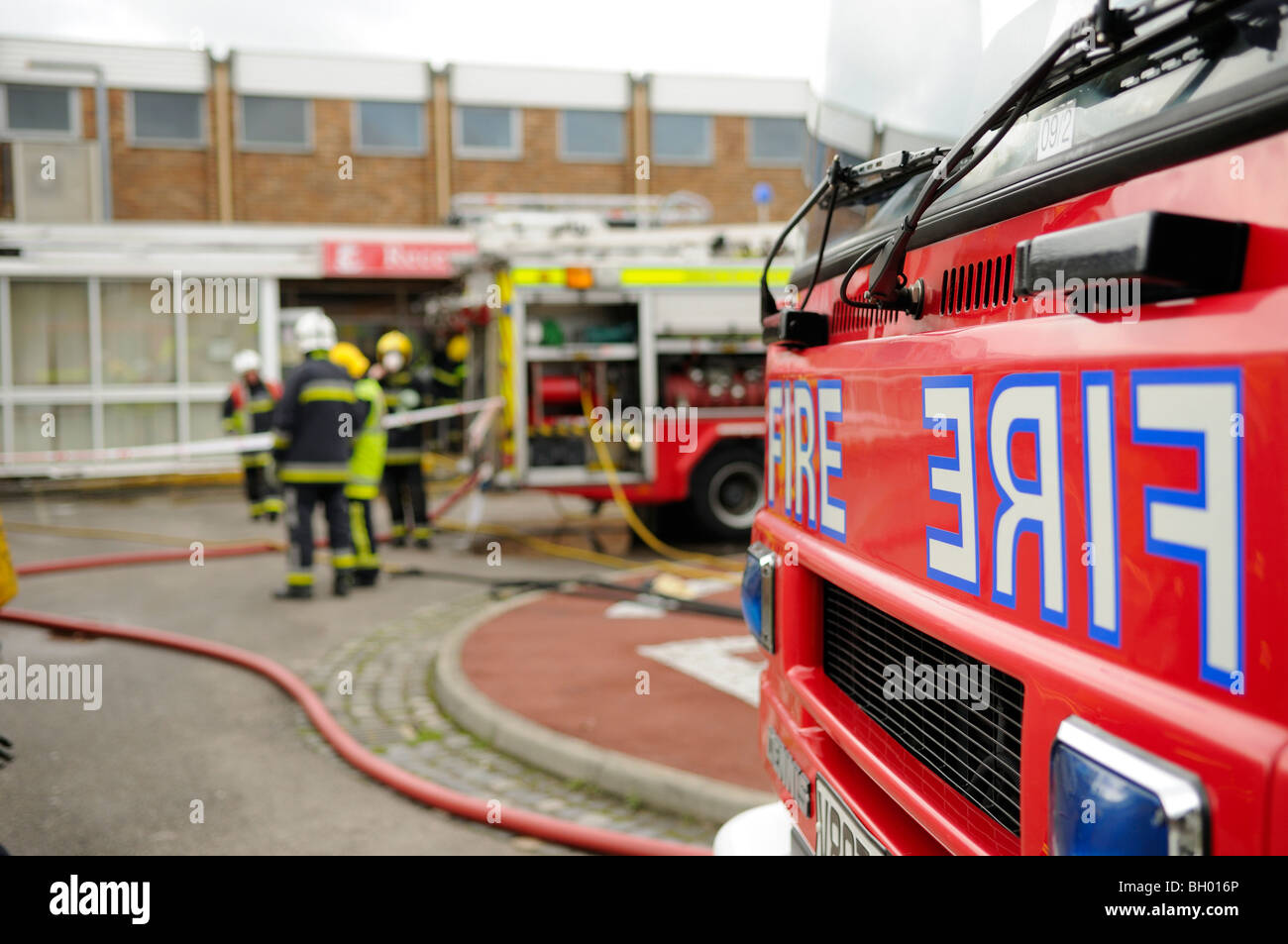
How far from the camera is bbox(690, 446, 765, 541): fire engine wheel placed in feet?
33.8

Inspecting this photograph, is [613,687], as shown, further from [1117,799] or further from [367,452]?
[1117,799]

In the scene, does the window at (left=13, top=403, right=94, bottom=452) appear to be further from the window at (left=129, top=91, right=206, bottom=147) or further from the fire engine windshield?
the fire engine windshield

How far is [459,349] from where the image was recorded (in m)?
11.5

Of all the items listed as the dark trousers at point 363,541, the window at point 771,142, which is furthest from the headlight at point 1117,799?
the window at point 771,142

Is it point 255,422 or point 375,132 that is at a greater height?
point 375,132

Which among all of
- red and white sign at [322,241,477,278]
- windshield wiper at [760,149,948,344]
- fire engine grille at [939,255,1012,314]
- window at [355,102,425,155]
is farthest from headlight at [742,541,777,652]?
window at [355,102,425,155]

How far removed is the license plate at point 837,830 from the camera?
6.35 feet

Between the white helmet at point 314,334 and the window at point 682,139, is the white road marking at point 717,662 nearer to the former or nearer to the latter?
the white helmet at point 314,334

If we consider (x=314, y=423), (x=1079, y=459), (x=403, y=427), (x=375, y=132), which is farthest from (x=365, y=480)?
(x=375, y=132)

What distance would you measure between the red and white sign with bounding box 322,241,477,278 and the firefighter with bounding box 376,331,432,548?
742 centimetres

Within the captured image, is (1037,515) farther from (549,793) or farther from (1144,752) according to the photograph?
(549,793)

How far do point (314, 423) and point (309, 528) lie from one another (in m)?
0.75
